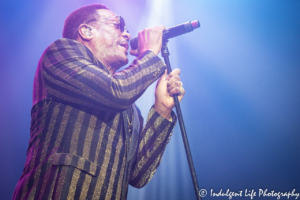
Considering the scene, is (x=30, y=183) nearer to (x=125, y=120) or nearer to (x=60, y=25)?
(x=125, y=120)

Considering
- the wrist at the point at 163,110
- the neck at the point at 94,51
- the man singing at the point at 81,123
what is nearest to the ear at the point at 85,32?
the neck at the point at 94,51

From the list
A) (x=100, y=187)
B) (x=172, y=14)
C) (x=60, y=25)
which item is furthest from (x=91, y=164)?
(x=172, y=14)

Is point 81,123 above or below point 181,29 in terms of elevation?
below

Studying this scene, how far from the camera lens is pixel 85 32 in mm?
1305

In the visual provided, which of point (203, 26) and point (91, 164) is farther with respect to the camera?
point (203, 26)

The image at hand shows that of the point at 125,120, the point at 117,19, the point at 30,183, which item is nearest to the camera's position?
the point at 30,183

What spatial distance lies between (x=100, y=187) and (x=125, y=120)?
1.14ft

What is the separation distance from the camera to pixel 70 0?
2902 millimetres

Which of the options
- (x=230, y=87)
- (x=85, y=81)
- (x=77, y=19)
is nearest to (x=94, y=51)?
(x=77, y=19)

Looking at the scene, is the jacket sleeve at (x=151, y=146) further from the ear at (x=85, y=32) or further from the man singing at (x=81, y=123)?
the ear at (x=85, y=32)

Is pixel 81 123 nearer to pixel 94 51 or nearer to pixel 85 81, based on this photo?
pixel 85 81

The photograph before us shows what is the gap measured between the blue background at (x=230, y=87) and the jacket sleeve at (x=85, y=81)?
237 centimetres

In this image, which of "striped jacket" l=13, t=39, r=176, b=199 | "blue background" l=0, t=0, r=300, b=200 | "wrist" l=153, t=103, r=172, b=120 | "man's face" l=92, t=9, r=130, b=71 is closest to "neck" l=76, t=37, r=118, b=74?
"man's face" l=92, t=9, r=130, b=71

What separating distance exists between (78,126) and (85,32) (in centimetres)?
78
